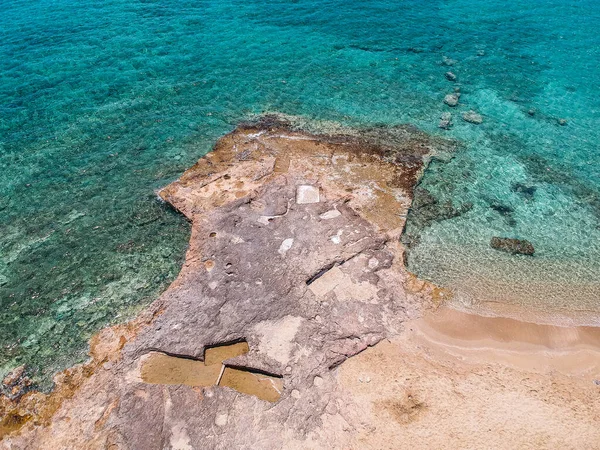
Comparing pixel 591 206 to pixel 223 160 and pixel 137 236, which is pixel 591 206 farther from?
pixel 137 236

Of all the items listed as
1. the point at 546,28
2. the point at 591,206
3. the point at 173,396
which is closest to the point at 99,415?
the point at 173,396

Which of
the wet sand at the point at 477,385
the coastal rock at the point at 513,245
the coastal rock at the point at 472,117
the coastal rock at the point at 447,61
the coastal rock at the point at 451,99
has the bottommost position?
the wet sand at the point at 477,385

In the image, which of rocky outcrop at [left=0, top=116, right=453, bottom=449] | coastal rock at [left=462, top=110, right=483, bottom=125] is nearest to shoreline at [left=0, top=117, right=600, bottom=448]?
rocky outcrop at [left=0, top=116, right=453, bottom=449]

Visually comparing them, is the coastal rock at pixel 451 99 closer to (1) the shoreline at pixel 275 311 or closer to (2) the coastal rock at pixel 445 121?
(2) the coastal rock at pixel 445 121

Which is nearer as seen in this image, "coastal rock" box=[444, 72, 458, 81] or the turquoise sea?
the turquoise sea

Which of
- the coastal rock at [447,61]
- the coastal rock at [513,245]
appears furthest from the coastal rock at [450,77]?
the coastal rock at [513,245]

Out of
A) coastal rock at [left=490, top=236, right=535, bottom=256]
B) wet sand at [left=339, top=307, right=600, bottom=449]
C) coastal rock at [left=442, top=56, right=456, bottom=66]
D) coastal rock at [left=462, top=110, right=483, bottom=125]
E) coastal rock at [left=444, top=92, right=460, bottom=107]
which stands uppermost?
coastal rock at [left=442, top=56, right=456, bottom=66]

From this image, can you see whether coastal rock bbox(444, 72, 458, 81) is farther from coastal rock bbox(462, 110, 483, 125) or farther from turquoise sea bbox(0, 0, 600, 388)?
coastal rock bbox(462, 110, 483, 125)
